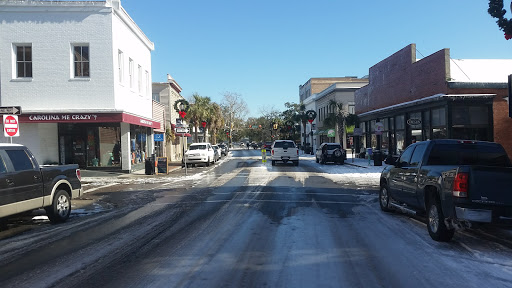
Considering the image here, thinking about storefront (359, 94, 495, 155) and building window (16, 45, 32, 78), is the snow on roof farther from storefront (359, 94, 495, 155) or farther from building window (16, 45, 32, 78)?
building window (16, 45, 32, 78)

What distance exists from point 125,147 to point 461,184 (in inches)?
771

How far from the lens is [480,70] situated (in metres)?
23.5

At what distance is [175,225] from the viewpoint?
863 cm

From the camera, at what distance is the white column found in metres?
22.8

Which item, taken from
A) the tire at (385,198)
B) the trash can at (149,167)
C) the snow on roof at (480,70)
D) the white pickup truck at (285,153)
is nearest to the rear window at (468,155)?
the tire at (385,198)

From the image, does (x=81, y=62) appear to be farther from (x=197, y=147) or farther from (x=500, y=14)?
(x=500, y=14)

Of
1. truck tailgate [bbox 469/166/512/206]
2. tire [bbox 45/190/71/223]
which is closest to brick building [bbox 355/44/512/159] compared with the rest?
truck tailgate [bbox 469/166/512/206]

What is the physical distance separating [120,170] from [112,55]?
6380mm

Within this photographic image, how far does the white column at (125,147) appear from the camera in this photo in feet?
74.8

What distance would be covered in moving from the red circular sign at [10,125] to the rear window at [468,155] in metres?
12.6

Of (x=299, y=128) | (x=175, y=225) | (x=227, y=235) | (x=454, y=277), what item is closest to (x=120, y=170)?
(x=175, y=225)

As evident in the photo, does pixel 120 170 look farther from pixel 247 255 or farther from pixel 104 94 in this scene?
pixel 247 255

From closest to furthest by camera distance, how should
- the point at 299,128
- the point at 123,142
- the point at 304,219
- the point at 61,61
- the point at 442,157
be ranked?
the point at 442,157 < the point at 304,219 < the point at 61,61 < the point at 123,142 < the point at 299,128

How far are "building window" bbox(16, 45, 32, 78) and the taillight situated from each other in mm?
21945
